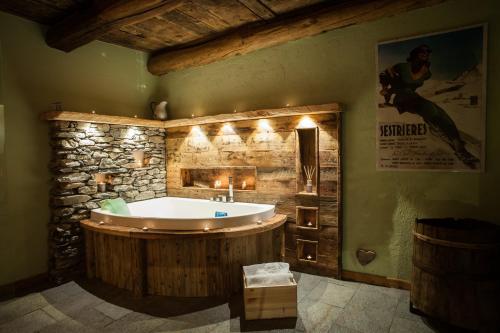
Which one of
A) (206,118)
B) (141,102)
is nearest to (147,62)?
(141,102)

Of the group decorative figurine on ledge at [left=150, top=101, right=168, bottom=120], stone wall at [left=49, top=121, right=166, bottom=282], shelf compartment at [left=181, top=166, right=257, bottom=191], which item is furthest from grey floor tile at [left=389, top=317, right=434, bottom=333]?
decorative figurine on ledge at [left=150, top=101, right=168, bottom=120]

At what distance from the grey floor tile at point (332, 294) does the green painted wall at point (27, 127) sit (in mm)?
3074

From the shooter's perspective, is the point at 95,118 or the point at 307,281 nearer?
the point at 307,281

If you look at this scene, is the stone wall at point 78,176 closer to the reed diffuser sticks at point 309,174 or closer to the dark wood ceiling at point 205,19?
the dark wood ceiling at point 205,19

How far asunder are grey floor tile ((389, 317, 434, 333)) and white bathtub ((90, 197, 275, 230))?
1.50 metres

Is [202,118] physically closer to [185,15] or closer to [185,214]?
[185,15]

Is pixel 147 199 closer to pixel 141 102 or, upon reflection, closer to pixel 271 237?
pixel 141 102

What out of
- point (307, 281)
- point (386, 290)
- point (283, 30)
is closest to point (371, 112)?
point (283, 30)

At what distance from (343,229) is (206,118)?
2286 mm

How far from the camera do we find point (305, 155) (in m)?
3.61

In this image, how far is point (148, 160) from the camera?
14.6ft

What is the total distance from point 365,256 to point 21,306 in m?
3.47

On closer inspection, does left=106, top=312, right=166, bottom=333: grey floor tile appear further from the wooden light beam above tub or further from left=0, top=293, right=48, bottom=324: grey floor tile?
the wooden light beam above tub

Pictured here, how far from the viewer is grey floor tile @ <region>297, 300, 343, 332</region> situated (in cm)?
232
